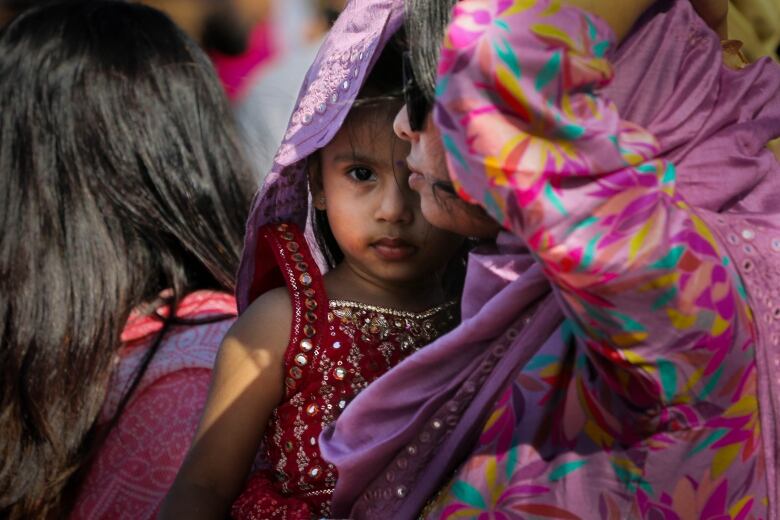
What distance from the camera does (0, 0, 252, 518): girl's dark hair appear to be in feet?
7.08

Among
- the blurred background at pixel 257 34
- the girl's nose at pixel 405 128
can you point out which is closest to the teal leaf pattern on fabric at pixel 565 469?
the girl's nose at pixel 405 128

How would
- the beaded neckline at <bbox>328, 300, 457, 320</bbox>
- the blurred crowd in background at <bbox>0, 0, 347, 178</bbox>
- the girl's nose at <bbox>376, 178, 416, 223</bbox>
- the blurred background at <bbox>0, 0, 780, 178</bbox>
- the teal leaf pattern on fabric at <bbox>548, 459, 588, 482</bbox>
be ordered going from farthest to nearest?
the blurred crowd in background at <bbox>0, 0, 347, 178</bbox>
the blurred background at <bbox>0, 0, 780, 178</bbox>
the beaded neckline at <bbox>328, 300, 457, 320</bbox>
the girl's nose at <bbox>376, 178, 416, 223</bbox>
the teal leaf pattern on fabric at <bbox>548, 459, 588, 482</bbox>

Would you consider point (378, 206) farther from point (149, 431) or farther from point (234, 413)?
point (149, 431)

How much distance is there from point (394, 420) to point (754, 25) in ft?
3.04

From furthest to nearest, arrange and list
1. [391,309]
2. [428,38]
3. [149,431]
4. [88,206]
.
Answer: [88,206], [149,431], [391,309], [428,38]

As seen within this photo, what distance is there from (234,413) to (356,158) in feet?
1.43

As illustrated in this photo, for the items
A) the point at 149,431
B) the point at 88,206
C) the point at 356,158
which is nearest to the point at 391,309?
the point at 356,158

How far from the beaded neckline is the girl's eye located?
21 centimetres

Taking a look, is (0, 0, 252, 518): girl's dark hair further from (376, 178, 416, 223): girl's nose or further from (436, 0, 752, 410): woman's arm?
(436, 0, 752, 410): woman's arm

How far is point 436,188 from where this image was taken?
132 cm

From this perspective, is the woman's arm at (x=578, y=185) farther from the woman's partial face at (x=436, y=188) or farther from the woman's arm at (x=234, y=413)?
the woman's arm at (x=234, y=413)

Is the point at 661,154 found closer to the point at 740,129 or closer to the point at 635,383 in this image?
the point at 740,129

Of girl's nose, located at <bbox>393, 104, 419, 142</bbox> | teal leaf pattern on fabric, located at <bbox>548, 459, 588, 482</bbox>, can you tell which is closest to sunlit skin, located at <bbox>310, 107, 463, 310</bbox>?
girl's nose, located at <bbox>393, 104, 419, 142</bbox>

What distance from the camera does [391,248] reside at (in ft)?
5.81
